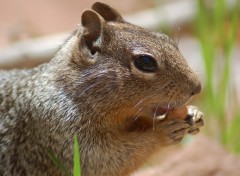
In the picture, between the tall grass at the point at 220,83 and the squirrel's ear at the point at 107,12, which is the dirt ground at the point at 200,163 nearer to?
the tall grass at the point at 220,83

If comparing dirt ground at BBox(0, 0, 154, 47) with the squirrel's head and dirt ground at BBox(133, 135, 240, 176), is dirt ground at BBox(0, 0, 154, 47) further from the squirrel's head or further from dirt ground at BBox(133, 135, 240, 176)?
the squirrel's head

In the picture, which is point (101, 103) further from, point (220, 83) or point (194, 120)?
point (220, 83)

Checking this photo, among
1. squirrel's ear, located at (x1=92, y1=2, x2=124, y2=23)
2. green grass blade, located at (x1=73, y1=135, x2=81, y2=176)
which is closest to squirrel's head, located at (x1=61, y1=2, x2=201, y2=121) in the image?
squirrel's ear, located at (x1=92, y1=2, x2=124, y2=23)

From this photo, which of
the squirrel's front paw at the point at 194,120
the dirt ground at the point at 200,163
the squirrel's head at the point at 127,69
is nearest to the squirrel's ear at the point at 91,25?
the squirrel's head at the point at 127,69

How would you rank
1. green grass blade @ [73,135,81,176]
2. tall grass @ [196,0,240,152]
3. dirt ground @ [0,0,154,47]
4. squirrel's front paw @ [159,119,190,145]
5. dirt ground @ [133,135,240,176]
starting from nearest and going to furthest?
green grass blade @ [73,135,81,176] → squirrel's front paw @ [159,119,190,145] → dirt ground @ [133,135,240,176] → tall grass @ [196,0,240,152] → dirt ground @ [0,0,154,47]

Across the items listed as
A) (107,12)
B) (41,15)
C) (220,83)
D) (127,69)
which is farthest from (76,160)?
(41,15)

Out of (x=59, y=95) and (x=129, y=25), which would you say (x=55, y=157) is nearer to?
(x=59, y=95)
